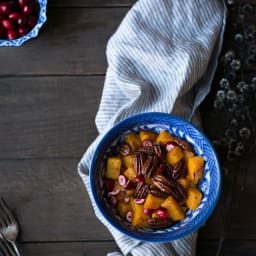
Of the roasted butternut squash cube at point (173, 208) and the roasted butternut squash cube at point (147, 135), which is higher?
the roasted butternut squash cube at point (147, 135)

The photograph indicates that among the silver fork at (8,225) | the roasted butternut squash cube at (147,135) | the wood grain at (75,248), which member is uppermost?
the roasted butternut squash cube at (147,135)

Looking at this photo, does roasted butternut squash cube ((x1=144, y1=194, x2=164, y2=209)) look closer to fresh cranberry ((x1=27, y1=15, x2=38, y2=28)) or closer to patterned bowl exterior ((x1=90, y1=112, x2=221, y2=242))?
patterned bowl exterior ((x1=90, y1=112, x2=221, y2=242))

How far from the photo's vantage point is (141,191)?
0.95 m

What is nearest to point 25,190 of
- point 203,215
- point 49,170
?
point 49,170

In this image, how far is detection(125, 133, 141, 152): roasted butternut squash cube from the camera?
38.4 inches

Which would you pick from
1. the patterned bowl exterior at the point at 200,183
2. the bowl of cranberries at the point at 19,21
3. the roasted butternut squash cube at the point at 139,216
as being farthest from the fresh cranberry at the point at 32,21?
the roasted butternut squash cube at the point at 139,216

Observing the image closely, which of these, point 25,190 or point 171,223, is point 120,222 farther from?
point 25,190

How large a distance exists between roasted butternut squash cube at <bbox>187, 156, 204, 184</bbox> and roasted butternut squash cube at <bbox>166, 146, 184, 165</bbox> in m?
0.02

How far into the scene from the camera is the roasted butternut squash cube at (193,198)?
95 cm

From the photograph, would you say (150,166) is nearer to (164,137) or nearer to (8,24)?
(164,137)

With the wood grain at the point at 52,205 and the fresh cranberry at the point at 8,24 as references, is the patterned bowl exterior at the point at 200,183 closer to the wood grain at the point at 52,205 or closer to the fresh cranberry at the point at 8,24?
the wood grain at the point at 52,205

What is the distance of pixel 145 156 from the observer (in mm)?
948

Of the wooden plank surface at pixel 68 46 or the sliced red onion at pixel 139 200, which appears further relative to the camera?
the wooden plank surface at pixel 68 46

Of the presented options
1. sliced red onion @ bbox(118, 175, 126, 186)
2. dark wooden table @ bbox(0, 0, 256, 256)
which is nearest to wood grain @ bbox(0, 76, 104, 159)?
dark wooden table @ bbox(0, 0, 256, 256)
